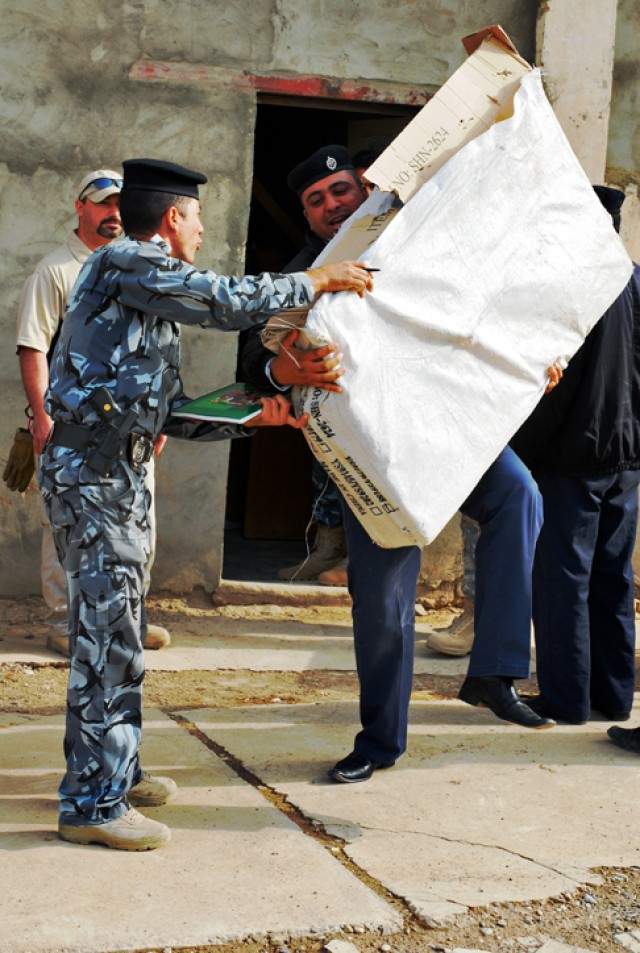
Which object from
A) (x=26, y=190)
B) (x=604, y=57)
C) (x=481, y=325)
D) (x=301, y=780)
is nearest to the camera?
(x=481, y=325)

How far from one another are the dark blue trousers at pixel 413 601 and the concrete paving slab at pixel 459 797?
0.78 ft

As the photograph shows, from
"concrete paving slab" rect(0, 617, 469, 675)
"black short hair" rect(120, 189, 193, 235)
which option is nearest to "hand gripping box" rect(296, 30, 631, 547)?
"black short hair" rect(120, 189, 193, 235)

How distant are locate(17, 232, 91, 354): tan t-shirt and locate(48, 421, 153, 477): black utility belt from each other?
2.07m

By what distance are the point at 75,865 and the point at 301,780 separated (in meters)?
0.92

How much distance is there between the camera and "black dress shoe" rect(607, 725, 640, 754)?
13.8ft

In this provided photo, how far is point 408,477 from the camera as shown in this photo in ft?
10.6

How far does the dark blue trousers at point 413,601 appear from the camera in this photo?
3.73 metres

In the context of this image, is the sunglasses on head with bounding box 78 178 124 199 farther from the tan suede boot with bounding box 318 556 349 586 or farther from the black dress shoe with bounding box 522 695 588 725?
the black dress shoe with bounding box 522 695 588 725

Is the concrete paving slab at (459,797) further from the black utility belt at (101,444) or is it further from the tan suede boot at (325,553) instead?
the tan suede boot at (325,553)

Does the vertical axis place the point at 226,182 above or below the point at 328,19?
below

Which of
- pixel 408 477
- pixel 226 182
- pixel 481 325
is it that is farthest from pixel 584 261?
pixel 226 182

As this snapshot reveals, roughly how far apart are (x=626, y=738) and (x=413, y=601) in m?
1.02

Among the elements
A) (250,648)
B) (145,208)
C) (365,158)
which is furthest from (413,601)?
(365,158)

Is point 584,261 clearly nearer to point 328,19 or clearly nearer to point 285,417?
point 285,417
